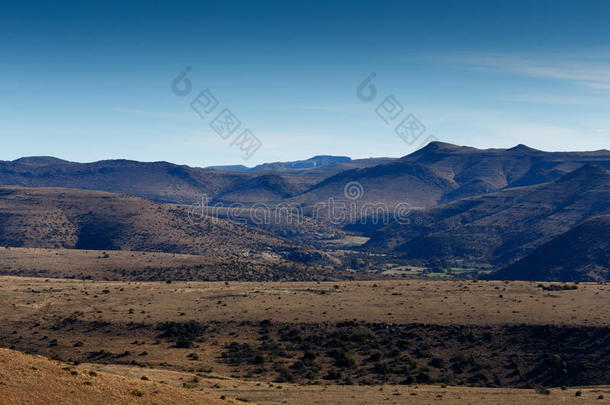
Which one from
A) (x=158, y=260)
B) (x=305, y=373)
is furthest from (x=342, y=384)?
(x=158, y=260)

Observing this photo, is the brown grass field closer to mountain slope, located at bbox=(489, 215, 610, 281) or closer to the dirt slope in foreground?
the dirt slope in foreground

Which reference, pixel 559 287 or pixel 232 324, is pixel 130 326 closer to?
pixel 232 324

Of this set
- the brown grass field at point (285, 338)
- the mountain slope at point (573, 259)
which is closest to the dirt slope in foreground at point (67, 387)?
the brown grass field at point (285, 338)

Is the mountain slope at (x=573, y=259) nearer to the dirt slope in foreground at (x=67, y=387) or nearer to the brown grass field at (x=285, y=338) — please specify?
the brown grass field at (x=285, y=338)

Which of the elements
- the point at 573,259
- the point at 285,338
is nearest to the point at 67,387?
the point at 285,338

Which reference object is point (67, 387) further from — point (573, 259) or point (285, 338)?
point (573, 259)

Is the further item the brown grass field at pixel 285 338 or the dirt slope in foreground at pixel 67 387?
the brown grass field at pixel 285 338
